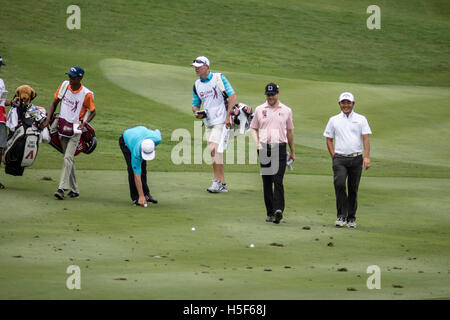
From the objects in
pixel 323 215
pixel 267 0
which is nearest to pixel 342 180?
pixel 323 215

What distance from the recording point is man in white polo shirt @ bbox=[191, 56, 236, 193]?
15.3 m

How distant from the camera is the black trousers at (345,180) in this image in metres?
12.6

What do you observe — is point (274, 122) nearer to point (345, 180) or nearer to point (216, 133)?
point (345, 180)

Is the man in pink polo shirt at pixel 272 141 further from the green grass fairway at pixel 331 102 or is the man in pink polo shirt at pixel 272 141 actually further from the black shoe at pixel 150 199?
the green grass fairway at pixel 331 102

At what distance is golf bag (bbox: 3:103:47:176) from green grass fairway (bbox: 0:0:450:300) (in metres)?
0.62

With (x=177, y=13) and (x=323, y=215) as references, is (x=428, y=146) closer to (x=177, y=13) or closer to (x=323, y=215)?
(x=323, y=215)

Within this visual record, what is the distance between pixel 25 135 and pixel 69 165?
4.03 ft

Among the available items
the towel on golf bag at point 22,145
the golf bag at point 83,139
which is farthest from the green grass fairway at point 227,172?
the golf bag at point 83,139

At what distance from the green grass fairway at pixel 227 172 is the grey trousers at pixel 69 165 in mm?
333

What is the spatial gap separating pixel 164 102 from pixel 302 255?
63.6 ft

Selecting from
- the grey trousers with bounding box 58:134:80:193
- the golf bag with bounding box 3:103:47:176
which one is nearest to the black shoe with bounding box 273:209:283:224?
the grey trousers with bounding box 58:134:80:193

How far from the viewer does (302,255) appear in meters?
10.4

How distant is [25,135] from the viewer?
14461 mm

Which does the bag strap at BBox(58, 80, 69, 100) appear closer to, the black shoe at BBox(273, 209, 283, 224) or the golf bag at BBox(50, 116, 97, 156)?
the golf bag at BBox(50, 116, 97, 156)
